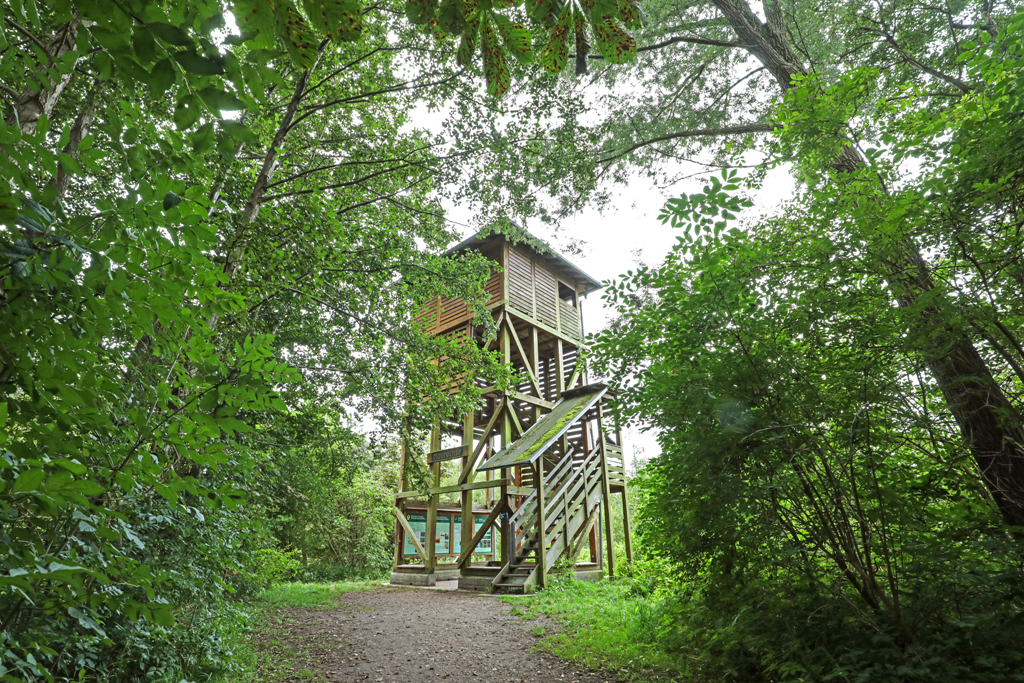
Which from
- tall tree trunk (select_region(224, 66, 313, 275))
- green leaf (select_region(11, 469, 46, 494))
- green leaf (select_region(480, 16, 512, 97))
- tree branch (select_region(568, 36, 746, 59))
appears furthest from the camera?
tree branch (select_region(568, 36, 746, 59))

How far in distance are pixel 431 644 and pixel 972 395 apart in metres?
5.26

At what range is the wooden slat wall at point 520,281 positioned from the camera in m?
12.5

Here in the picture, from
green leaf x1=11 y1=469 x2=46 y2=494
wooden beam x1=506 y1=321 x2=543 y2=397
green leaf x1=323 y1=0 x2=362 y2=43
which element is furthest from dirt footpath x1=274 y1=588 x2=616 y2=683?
wooden beam x1=506 y1=321 x2=543 y2=397

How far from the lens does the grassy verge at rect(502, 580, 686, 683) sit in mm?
3977

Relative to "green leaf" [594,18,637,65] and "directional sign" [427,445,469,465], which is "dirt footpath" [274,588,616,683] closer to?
"directional sign" [427,445,469,465]

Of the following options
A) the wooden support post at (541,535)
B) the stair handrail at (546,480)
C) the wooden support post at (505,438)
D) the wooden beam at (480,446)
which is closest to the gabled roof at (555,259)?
the wooden support post at (505,438)

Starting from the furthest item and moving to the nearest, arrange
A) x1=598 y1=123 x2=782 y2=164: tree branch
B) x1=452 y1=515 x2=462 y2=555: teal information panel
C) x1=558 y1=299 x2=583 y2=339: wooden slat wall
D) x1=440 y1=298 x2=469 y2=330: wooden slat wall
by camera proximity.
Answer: x1=452 y1=515 x2=462 y2=555: teal information panel → x1=558 y1=299 x2=583 y2=339: wooden slat wall → x1=440 y1=298 x2=469 y2=330: wooden slat wall → x1=598 y1=123 x2=782 y2=164: tree branch

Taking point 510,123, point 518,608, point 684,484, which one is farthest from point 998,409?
point 518,608

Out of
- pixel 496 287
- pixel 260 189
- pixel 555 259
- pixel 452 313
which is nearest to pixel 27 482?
pixel 260 189

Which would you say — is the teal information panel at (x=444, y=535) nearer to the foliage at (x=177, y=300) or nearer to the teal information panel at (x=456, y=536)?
the teal information panel at (x=456, y=536)

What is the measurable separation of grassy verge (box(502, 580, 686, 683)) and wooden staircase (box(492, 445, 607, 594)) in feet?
3.14

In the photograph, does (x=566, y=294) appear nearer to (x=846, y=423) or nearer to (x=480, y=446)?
(x=480, y=446)

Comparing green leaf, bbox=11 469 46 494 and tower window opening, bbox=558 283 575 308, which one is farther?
tower window opening, bbox=558 283 575 308

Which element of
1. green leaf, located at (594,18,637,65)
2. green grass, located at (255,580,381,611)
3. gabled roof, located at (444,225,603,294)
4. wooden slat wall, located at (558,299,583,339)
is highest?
gabled roof, located at (444,225,603,294)
